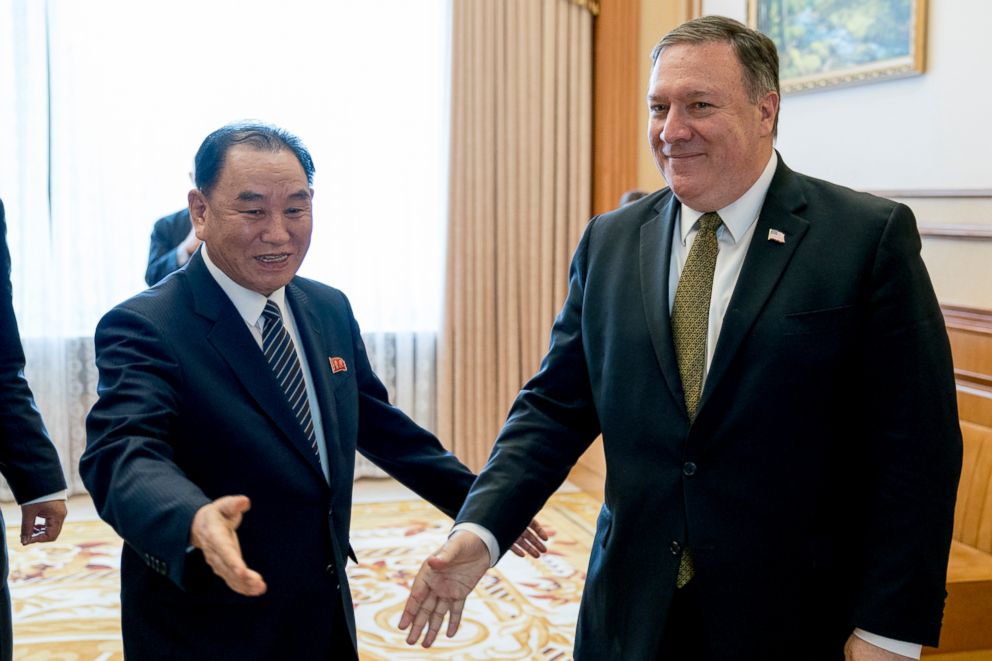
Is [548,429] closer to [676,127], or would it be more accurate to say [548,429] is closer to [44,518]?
[676,127]

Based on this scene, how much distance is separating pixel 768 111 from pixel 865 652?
980 millimetres

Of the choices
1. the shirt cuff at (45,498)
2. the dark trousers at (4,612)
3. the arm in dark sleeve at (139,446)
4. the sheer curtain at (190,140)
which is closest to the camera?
the arm in dark sleeve at (139,446)

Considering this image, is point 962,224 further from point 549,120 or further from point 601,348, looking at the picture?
point 549,120

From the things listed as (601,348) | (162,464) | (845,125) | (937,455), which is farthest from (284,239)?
(845,125)

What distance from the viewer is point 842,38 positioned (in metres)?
4.25

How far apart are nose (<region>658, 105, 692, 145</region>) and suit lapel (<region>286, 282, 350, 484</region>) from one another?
80cm

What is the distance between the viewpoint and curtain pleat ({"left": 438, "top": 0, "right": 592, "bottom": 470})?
Answer: 6.10m

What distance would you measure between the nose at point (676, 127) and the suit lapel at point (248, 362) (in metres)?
0.86

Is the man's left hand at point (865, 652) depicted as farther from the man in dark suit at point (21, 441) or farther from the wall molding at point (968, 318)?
the wall molding at point (968, 318)

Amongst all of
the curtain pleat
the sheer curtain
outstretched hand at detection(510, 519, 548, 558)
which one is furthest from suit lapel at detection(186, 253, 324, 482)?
the curtain pleat

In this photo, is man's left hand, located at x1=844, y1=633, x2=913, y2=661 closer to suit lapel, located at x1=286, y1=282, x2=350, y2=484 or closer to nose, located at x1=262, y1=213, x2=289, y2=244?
suit lapel, located at x1=286, y1=282, x2=350, y2=484

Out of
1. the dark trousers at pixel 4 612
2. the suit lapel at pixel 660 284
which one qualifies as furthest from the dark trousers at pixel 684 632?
the dark trousers at pixel 4 612

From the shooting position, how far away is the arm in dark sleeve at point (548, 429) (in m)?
2.01

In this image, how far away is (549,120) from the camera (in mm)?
6184
